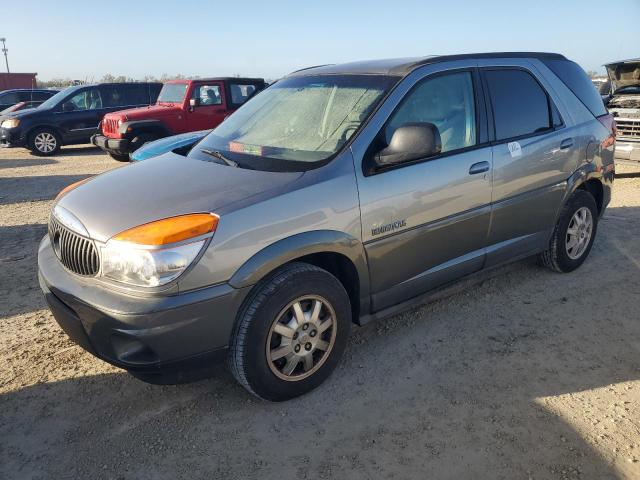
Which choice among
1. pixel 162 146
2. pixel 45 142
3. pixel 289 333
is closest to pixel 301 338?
pixel 289 333

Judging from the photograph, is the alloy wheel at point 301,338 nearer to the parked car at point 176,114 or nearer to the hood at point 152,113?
the parked car at point 176,114

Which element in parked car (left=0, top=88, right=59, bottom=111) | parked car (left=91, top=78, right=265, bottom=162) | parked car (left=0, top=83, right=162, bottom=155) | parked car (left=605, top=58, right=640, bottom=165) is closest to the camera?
parked car (left=605, top=58, right=640, bottom=165)

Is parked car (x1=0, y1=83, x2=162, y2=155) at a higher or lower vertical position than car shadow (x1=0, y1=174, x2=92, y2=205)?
higher

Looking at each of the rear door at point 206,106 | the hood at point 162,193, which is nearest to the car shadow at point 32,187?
the rear door at point 206,106

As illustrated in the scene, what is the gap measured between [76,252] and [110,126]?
9380 millimetres

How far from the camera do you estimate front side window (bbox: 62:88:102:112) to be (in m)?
12.9

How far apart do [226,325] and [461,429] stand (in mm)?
1319

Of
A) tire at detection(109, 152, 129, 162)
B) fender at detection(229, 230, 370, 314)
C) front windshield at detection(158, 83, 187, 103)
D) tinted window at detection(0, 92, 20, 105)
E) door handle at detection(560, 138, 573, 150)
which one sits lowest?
fender at detection(229, 230, 370, 314)

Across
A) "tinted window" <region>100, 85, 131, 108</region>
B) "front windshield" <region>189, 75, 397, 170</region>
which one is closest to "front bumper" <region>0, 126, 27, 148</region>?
"tinted window" <region>100, 85, 131, 108</region>

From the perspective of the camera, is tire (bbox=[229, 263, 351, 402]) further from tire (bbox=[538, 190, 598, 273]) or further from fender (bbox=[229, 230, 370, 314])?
tire (bbox=[538, 190, 598, 273])

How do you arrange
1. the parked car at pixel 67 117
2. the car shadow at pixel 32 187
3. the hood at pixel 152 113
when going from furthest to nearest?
the parked car at pixel 67 117, the hood at pixel 152 113, the car shadow at pixel 32 187

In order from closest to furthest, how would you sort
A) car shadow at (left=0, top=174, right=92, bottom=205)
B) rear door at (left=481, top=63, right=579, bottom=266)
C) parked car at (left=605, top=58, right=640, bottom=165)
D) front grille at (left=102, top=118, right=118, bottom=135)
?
rear door at (left=481, top=63, right=579, bottom=266)
parked car at (left=605, top=58, right=640, bottom=165)
car shadow at (left=0, top=174, right=92, bottom=205)
front grille at (left=102, top=118, right=118, bottom=135)

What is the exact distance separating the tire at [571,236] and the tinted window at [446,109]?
1391 mm

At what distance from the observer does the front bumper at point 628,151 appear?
307 inches
